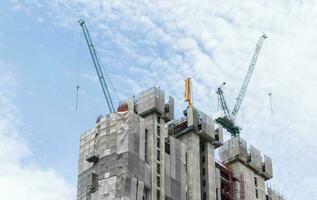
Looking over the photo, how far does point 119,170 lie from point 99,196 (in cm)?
833

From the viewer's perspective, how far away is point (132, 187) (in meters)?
198

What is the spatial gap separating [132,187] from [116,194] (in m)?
4.53

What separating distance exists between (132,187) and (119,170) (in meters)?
5.54

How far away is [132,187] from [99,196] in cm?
885

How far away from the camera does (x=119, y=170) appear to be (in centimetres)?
19888

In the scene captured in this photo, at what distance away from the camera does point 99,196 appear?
19862cm

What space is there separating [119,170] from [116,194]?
21.2 ft
